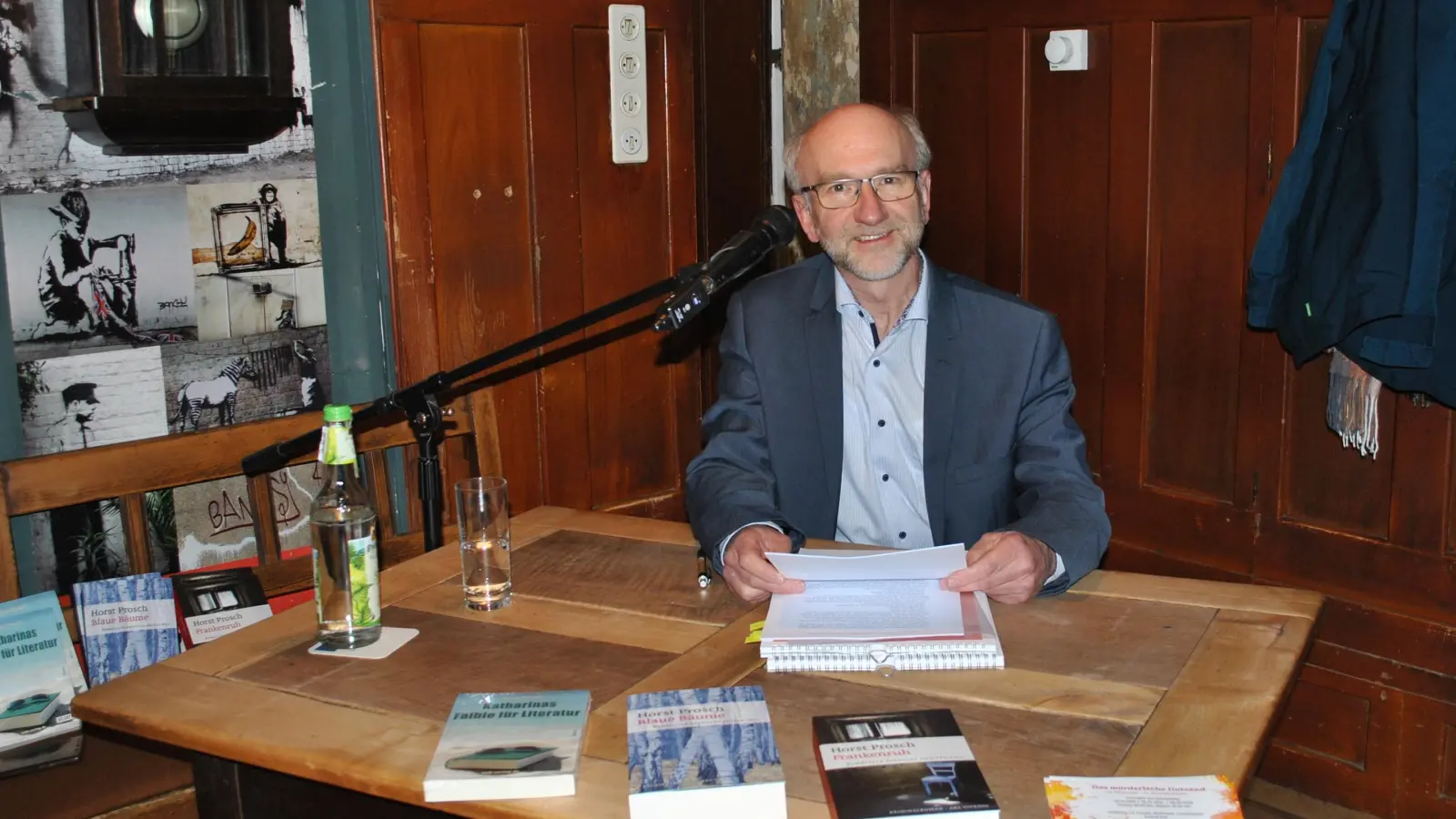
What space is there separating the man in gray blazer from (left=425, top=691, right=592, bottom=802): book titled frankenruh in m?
0.64

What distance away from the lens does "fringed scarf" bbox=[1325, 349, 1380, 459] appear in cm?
257

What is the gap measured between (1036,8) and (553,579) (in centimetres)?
185

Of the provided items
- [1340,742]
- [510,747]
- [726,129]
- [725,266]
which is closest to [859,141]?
[725,266]

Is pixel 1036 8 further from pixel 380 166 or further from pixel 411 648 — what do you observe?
pixel 411 648

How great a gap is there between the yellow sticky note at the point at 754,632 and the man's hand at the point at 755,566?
0.06 meters

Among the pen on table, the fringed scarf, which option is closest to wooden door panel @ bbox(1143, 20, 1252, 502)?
the fringed scarf

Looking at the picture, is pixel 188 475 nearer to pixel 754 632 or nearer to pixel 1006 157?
pixel 754 632

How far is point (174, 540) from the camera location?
104 inches

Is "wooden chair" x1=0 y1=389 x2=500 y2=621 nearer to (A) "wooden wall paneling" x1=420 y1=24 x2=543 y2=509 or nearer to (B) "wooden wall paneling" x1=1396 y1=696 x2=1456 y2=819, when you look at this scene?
(A) "wooden wall paneling" x1=420 y1=24 x2=543 y2=509

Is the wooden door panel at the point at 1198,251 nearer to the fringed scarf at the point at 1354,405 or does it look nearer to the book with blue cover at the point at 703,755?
the fringed scarf at the point at 1354,405

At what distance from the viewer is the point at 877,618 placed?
5.23ft

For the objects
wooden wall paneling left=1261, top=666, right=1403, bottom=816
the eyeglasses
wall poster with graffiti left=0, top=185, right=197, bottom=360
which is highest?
the eyeglasses

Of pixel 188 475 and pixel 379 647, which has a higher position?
pixel 188 475

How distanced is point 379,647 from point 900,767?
2.28 ft
